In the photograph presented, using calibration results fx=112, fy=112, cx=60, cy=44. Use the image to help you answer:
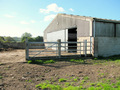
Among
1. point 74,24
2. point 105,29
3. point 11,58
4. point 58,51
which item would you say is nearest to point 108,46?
point 105,29

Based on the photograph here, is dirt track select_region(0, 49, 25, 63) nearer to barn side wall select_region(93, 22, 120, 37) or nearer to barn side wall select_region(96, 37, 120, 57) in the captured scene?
barn side wall select_region(96, 37, 120, 57)

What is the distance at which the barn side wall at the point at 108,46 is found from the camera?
412 inches

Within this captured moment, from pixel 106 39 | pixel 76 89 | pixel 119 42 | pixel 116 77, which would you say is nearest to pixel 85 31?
pixel 106 39

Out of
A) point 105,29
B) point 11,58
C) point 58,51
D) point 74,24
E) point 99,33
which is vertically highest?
point 74,24

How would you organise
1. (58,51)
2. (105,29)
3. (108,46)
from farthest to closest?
(108,46)
(105,29)
(58,51)

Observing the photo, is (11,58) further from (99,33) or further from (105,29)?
(105,29)

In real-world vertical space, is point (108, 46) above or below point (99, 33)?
below

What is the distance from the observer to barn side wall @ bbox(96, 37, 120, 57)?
34.3ft

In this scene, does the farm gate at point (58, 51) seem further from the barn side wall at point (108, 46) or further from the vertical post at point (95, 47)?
the barn side wall at point (108, 46)

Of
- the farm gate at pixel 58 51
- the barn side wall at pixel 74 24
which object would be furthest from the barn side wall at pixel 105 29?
the farm gate at pixel 58 51

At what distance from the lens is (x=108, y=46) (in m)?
11.0

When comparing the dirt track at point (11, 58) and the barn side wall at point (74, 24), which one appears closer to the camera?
the dirt track at point (11, 58)

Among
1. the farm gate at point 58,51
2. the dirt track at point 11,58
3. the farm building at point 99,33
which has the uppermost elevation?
the farm building at point 99,33

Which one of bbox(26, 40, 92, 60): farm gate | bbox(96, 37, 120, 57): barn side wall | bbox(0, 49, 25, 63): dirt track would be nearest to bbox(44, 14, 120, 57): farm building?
bbox(96, 37, 120, 57): barn side wall
